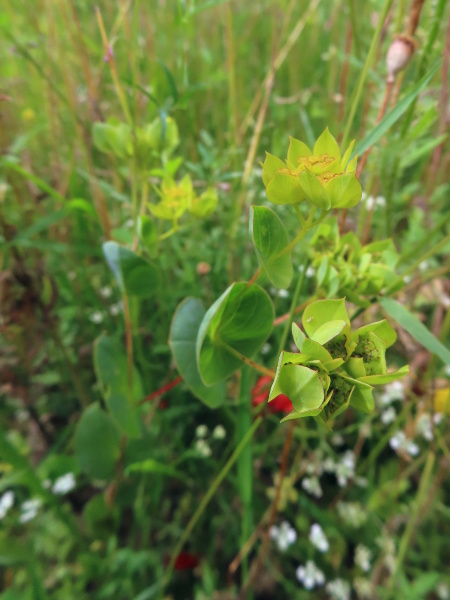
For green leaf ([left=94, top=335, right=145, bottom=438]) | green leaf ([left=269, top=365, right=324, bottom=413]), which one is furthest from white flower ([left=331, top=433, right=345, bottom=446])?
→ green leaf ([left=269, top=365, right=324, bottom=413])

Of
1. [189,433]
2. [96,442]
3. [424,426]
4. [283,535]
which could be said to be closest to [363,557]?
[283,535]

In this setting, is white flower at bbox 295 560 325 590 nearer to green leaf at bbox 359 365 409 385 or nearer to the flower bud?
green leaf at bbox 359 365 409 385

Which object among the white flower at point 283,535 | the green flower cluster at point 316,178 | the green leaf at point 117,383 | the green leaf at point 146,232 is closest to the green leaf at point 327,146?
the green flower cluster at point 316,178

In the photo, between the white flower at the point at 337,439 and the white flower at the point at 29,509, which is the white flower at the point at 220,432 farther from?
the white flower at the point at 29,509

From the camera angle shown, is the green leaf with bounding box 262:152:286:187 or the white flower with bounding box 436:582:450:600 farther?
the white flower with bounding box 436:582:450:600

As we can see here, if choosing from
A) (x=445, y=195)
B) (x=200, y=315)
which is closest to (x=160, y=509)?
(x=200, y=315)

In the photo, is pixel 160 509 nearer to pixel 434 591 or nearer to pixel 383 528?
pixel 383 528

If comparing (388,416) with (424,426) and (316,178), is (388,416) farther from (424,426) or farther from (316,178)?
(316,178)
